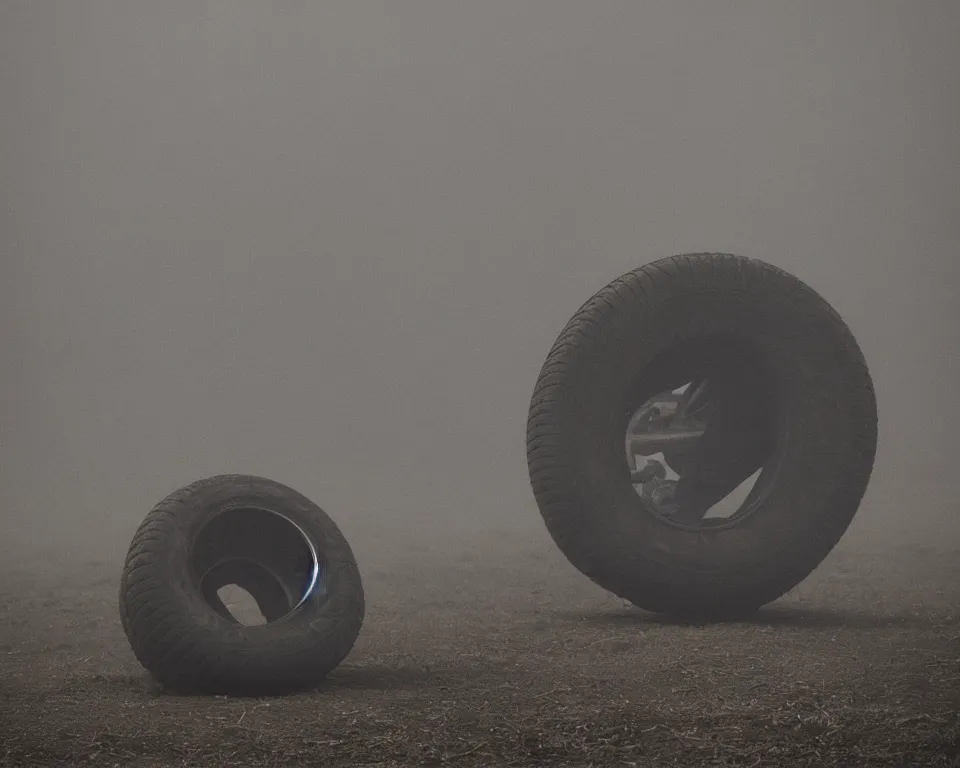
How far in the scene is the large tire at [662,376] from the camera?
5520mm

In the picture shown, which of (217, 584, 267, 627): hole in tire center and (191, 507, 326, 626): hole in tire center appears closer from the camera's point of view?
(191, 507, 326, 626): hole in tire center

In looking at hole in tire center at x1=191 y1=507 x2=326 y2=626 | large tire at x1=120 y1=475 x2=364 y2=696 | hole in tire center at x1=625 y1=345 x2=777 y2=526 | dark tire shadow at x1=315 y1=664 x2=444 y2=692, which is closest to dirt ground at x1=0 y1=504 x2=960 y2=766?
dark tire shadow at x1=315 y1=664 x2=444 y2=692

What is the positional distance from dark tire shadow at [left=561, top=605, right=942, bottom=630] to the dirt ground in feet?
0.08

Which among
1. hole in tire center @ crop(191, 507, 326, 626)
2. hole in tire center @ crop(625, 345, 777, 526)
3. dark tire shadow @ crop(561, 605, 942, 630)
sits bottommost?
dark tire shadow @ crop(561, 605, 942, 630)

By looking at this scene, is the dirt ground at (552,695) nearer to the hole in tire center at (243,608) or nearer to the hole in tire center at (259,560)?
the hole in tire center at (259,560)

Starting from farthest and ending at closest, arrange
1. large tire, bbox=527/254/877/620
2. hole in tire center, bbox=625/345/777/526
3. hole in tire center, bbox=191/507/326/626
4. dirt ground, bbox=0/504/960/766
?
Answer: hole in tire center, bbox=625/345/777/526 → large tire, bbox=527/254/877/620 → hole in tire center, bbox=191/507/326/626 → dirt ground, bbox=0/504/960/766

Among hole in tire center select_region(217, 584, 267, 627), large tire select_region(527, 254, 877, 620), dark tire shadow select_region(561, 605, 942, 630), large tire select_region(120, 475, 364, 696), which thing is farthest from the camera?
hole in tire center select_region(217, 584, 267, 627)

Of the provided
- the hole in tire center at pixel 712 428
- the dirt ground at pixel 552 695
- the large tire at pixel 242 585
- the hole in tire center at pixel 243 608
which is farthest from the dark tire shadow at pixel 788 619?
the hole in tire center at pixel 243 608

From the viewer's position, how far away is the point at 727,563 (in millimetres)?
5578

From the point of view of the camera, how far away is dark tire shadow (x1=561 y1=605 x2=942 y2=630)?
211 inches

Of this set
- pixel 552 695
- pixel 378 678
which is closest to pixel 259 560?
pixel 378 678

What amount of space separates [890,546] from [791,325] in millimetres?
4538

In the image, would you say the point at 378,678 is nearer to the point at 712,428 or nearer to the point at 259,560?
the point at 259,560

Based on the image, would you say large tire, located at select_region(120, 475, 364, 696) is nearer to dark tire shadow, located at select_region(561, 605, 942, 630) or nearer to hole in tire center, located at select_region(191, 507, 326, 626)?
hole in tire center, located at select_region(191, 507, 326, 626)
